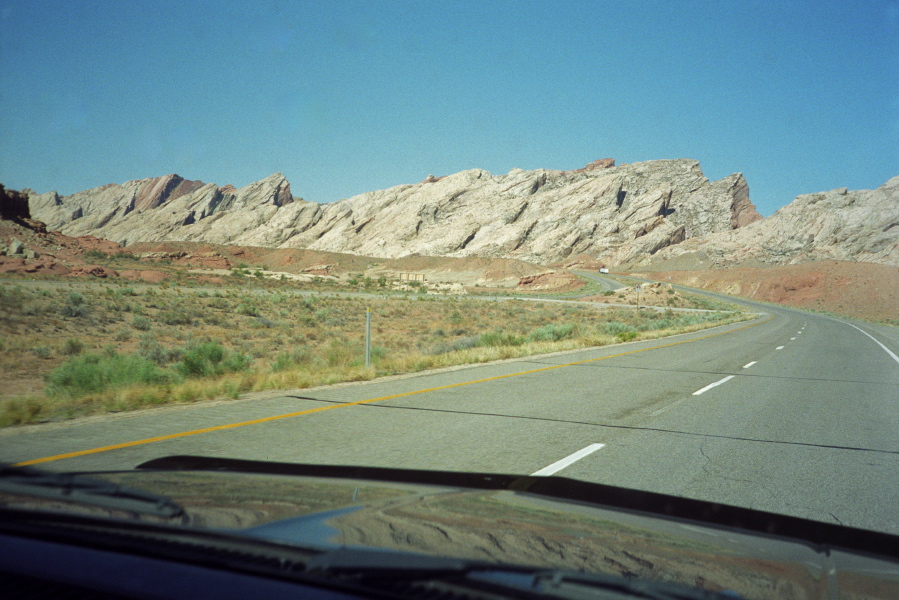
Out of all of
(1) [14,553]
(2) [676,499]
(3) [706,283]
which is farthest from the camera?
(3) [706,283]

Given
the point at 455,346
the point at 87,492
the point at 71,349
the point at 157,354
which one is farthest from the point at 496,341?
the point at 87,492

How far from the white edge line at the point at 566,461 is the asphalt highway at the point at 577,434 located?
0.02 metres

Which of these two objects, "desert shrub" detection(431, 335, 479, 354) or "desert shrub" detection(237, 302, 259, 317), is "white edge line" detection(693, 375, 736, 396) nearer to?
"desert shrub" detection(431, 335, 479, 354)

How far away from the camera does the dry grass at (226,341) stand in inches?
421

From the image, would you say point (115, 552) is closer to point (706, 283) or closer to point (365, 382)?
point (365, 382)

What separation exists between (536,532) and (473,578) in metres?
1.04

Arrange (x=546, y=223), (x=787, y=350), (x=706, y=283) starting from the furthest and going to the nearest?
(x=546, y=223), (x=706, y=283), (x=787, y=350)

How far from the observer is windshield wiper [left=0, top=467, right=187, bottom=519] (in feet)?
8.68

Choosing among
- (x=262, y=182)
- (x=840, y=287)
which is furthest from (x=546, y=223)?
(x=262, y=182)

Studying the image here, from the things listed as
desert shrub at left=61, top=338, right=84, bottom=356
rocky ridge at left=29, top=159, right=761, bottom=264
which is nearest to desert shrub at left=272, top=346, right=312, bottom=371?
desert shrub at left=61, top=338, right=84, bottom=356

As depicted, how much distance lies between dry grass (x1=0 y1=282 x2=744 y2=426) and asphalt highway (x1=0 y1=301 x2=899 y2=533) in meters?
1.10

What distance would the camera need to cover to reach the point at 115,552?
213cm

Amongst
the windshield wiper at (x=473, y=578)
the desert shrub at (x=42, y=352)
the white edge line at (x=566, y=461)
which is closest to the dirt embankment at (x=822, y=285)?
the white edge line at (x=566, y=461)

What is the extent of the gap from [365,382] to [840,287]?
101280 millimetres
